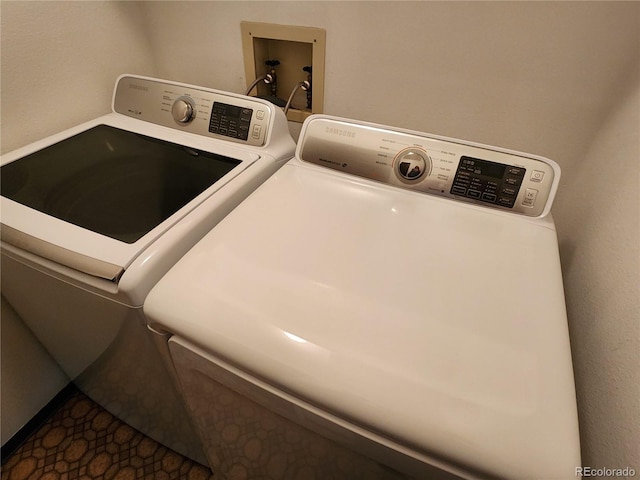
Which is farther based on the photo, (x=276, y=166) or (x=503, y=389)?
(x=276, y=166)

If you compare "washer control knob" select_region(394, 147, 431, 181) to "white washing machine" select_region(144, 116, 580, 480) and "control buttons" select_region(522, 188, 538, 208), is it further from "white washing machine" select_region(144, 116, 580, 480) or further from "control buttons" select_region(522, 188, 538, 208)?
"control buttons" select_region(522, 188, 538, 208)

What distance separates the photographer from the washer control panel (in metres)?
0.96

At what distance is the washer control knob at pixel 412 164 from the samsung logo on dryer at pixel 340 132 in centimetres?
12

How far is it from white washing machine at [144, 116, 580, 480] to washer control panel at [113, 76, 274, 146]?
22 centimetres

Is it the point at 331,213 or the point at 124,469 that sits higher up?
the point at 331,213

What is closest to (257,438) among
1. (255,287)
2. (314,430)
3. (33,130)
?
(314,430)

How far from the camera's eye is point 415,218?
28.9 inches

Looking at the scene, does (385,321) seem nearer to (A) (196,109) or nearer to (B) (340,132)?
(B) (340,132)

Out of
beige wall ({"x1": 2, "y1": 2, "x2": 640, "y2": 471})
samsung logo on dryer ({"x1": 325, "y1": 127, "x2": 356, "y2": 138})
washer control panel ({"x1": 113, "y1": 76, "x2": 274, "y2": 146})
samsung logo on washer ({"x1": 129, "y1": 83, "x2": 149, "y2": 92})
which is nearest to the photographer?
beige wall ({"x1": 2, "y1": 2, "x2": 640, "y2": 471})

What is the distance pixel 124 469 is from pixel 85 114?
1.15 metres

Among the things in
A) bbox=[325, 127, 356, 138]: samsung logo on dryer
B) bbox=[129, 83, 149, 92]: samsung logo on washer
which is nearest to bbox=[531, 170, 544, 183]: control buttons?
bbox=[325, 127, 356, 138]: samsung logo on dryer

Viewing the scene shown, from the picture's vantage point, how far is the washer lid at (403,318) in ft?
1.39

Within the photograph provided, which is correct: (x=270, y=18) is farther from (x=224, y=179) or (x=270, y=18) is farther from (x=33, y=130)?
(x=33, y=130)

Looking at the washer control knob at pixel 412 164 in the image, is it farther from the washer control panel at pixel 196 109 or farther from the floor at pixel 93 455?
the floor at pixel 93 455
